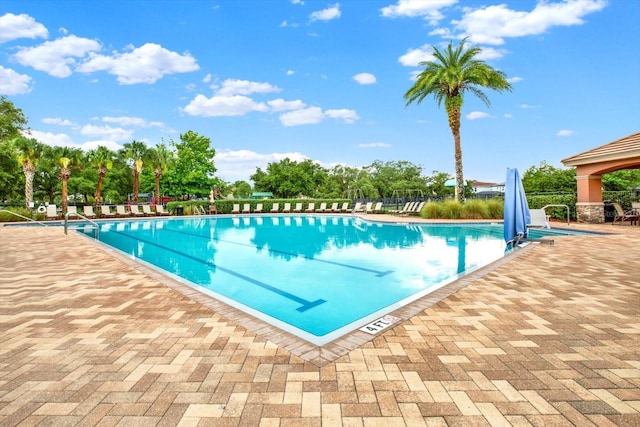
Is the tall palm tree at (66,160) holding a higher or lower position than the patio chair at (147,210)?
higher

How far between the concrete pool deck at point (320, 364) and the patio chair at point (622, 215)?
12.1 m

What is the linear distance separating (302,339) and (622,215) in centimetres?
1620

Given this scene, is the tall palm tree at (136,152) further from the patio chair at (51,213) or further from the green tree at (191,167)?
the patio chair at (51,213)

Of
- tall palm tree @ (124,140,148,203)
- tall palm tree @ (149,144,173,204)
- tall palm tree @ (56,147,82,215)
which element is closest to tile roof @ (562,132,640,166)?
tall palm tree @ (149,144,173,204)

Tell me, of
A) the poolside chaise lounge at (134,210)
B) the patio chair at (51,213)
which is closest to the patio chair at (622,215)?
the poolside chaise lounge at (134,210)

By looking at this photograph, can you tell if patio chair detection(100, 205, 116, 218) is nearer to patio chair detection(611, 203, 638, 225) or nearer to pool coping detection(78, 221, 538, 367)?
pool coping detection(78, 221, 538, 367)

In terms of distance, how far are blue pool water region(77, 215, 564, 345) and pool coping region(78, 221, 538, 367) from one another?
155 mm

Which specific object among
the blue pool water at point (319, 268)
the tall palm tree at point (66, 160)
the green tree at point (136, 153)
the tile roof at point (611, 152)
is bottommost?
the blue pool water at point (319, 268)

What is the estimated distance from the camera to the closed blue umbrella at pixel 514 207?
28.3 feet

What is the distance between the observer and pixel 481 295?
433 centimetres

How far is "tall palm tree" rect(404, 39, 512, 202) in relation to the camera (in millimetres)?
18094

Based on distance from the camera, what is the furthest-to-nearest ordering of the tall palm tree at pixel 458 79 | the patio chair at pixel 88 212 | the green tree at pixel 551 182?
the green tree at pixel 551 182 < the patio chair at pixel 88 212 < the tall palm tree at pixel 458 79

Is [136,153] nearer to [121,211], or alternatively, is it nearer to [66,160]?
[66,160]

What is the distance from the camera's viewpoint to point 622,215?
13539mm
